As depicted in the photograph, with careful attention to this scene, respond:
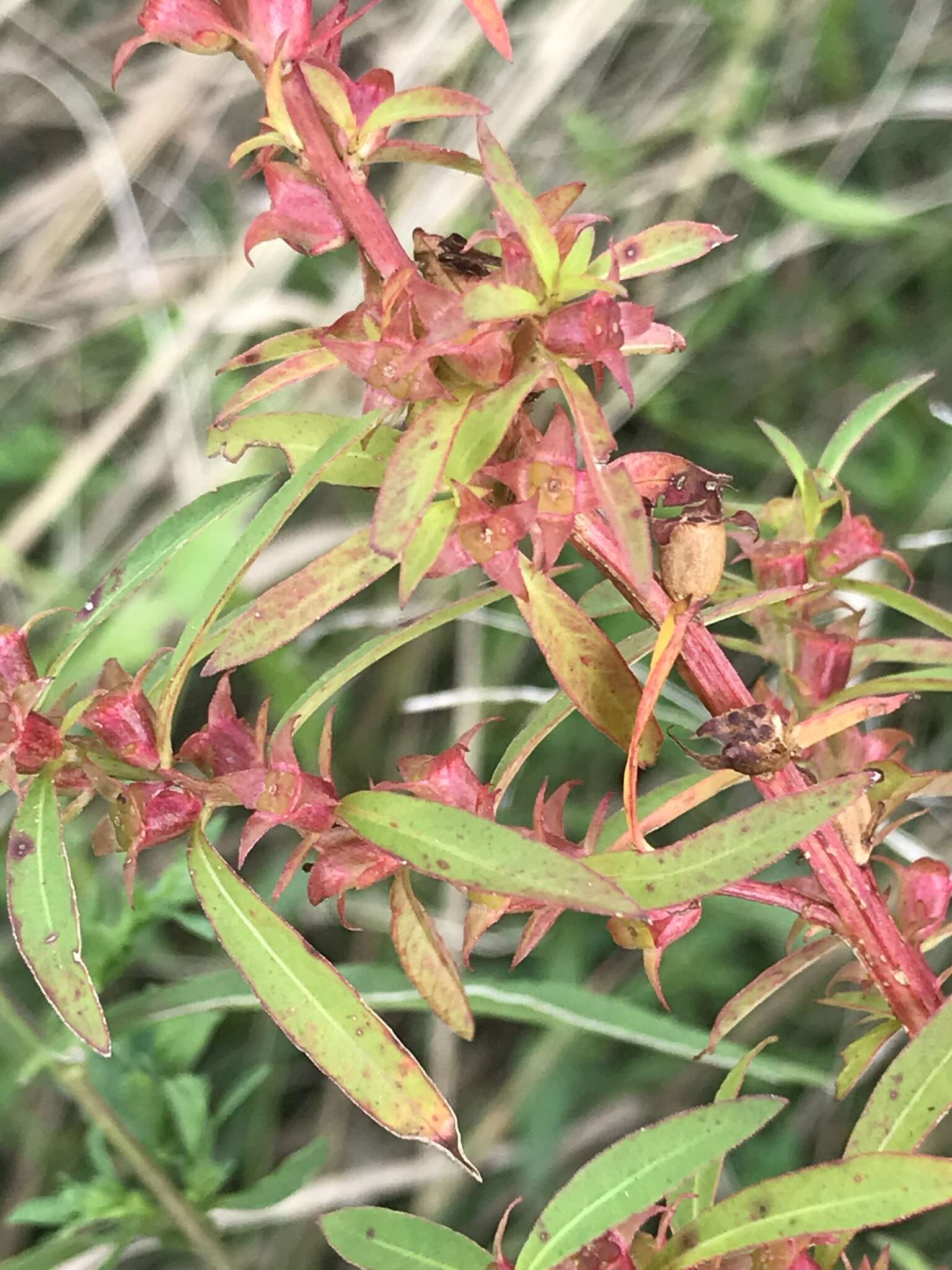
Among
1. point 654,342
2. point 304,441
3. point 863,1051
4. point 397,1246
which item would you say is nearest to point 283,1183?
point 397,1246

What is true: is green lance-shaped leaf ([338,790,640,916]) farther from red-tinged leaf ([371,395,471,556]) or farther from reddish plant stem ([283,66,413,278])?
reddish plant stem ([283,66,413,278])

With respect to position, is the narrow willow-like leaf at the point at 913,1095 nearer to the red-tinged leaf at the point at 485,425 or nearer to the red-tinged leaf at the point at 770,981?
the red-tinged leaf at the point at 770,981

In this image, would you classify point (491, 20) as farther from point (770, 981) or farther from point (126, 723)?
point (770, 981)

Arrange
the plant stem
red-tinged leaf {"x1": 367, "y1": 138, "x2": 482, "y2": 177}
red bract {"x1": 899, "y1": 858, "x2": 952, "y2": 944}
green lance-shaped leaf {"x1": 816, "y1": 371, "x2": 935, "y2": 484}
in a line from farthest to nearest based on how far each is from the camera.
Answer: the plant stem, green lance-shaped leaf {"x1": 816, "y1": 371, "x2": 935, "y2": 484}, red bract {"x1": 899, "y1": 858, "x2": 952, "y2": 944}, red-tinged leaf {"x1": 367, "y1": 138, "x2": 482, "y2": 177}

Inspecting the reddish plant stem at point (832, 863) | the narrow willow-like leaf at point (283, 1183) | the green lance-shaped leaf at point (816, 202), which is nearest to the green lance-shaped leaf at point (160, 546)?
the reddish plant stem at point (832, 863)

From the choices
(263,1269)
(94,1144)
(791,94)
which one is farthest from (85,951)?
(791,94)

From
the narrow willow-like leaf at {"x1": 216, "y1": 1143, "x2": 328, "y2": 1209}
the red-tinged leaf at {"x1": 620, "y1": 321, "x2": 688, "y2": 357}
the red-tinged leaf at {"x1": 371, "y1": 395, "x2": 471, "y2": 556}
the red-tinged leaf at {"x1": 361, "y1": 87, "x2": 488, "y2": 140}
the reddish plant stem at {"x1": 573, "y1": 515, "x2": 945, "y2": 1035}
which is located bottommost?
the narrow willow-like leaf at {"x1": 216, "y1": 1143, "x2": 328, "y2": 1209}

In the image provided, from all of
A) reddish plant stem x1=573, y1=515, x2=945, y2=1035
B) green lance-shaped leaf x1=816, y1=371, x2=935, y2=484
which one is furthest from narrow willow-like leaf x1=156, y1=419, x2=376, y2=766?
green lance-shaped leaf x1=816, y1=371, x2=935, y2=484
